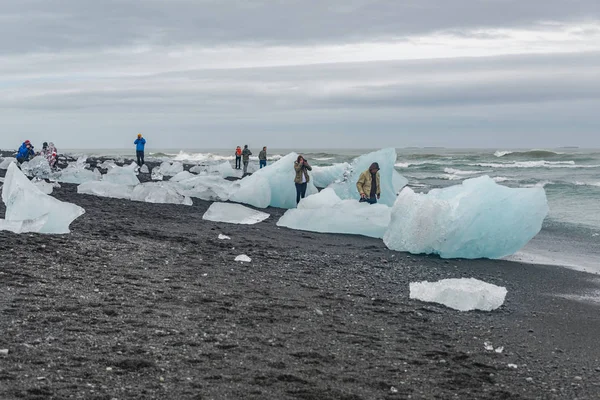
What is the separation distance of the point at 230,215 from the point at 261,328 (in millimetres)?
7165

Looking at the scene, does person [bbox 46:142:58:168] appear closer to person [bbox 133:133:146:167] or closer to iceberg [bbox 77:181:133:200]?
person [bbox 133:133:146:167]

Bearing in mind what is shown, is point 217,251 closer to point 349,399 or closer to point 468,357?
point 468,357

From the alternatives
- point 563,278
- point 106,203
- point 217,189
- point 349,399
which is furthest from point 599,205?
point 349,399

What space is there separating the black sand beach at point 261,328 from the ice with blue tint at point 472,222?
2.51 feet

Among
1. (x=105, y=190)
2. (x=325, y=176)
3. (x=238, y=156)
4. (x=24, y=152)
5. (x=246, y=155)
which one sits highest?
(x=24, y=152)

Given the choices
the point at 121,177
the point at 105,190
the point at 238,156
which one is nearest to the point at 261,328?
the point at 105,190

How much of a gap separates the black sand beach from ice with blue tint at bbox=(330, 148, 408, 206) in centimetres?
680

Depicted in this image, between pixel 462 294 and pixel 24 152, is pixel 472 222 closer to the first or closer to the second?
pixel 462 294

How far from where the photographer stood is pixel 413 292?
21.9 ft

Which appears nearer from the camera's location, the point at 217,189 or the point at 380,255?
the point at 380,255

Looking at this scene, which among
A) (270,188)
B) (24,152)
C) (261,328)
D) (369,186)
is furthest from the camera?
(24,152)

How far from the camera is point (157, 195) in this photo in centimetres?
1411

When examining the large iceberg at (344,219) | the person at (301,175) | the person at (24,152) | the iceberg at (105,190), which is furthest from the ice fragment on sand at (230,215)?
the person at (24,152)

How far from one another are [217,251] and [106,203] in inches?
198
